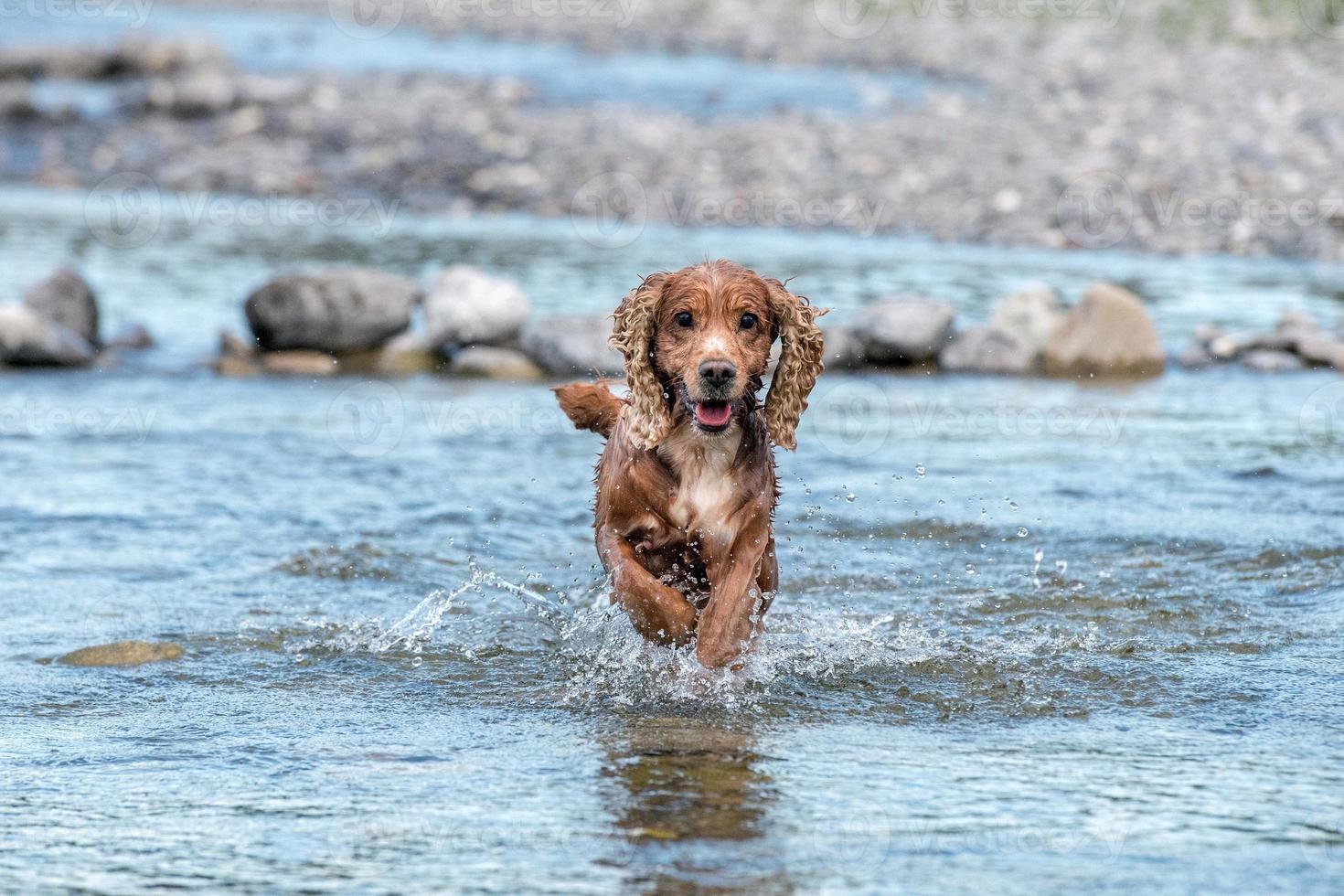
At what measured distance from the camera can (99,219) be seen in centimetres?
2042

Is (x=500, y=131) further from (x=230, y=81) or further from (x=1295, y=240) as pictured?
(x=1295, y=240)

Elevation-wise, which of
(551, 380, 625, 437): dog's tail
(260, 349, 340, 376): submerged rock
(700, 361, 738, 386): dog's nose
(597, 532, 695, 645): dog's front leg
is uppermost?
(700, 361, 738, 386): dog's nose

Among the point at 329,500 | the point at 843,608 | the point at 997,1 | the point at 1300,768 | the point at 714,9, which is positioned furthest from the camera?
the point at 714,9

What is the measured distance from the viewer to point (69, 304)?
45.0 feet

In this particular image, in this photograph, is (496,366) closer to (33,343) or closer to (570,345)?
(570,345)

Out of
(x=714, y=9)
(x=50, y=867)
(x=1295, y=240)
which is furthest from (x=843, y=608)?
(x=714, y=9)

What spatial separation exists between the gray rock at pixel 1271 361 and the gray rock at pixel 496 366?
546 cm

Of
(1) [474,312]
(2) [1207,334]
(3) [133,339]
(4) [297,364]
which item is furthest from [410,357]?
(2) [1207,334]

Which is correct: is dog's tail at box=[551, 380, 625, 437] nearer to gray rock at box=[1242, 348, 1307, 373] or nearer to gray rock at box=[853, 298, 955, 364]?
gray rock at box=[853, 298, 955, 364]

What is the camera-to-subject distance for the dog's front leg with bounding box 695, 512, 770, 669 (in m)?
6.16

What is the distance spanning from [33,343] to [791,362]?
8.61 meters

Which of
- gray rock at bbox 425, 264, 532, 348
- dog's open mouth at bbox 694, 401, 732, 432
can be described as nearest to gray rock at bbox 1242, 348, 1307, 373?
gray rock at bbox 425, 264, 532, 348

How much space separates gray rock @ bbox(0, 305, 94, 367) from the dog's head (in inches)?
319

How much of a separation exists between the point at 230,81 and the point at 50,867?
79.8 feet
